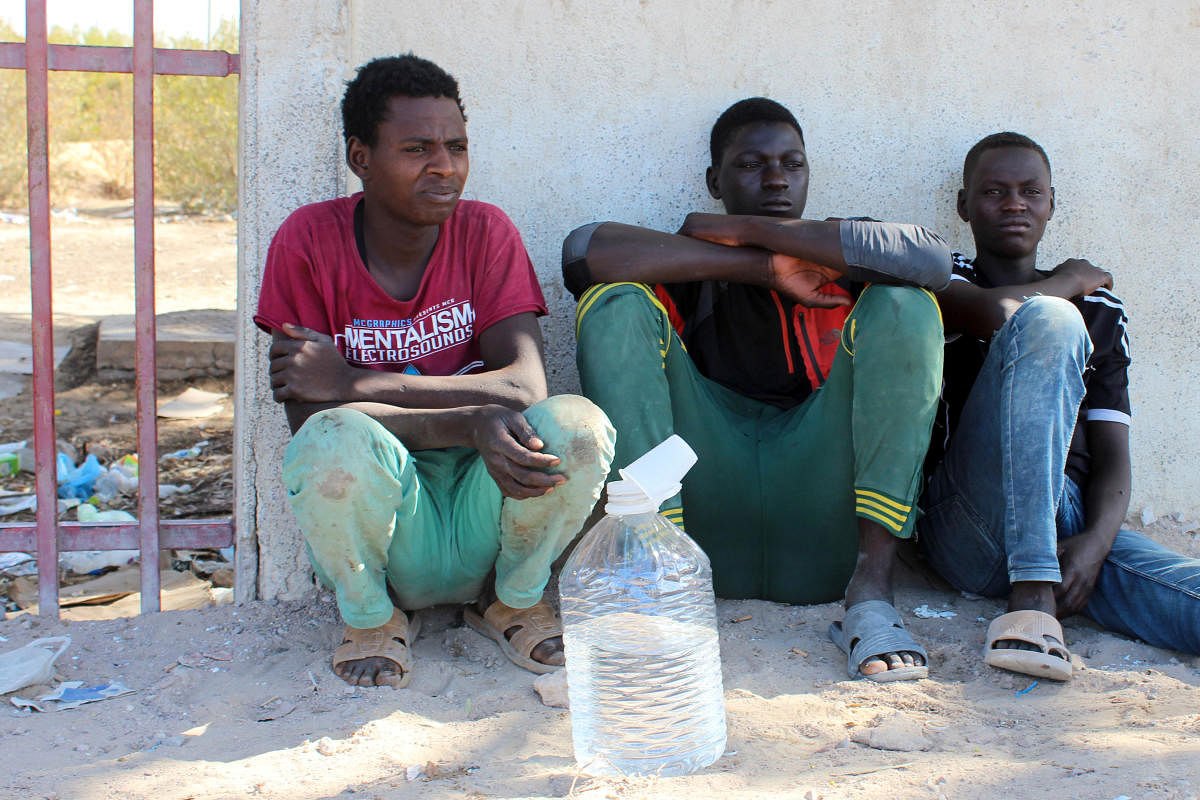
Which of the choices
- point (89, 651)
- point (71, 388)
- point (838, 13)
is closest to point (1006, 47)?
point (838, 13)

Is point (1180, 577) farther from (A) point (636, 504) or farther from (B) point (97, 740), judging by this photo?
(B) point (97, 740)

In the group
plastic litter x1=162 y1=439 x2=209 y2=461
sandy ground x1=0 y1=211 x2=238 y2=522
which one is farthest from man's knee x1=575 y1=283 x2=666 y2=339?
plastic litter x1=162 y1=439 x2=209 y2=461

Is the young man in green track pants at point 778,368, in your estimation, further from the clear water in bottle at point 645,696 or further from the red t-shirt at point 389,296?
the clear water in bottle at point 645,696

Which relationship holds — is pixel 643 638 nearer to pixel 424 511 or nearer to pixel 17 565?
pixel 424 511

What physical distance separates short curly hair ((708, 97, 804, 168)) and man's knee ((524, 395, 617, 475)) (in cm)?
116

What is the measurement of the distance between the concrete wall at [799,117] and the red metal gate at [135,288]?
22cm

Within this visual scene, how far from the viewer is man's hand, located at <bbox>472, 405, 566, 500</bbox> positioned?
2260 mm

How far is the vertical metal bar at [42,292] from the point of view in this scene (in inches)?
107

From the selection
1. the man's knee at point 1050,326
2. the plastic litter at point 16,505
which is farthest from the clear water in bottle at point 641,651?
the plastic litter at point 16,505

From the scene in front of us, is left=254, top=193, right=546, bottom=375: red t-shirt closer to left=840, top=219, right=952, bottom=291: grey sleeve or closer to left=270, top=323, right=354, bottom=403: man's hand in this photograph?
left=270, top=323, right=354, bottom=403: man's hand

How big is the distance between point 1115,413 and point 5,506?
13.0 feet

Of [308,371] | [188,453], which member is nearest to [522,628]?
[308,371]

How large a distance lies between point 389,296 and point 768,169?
114cm

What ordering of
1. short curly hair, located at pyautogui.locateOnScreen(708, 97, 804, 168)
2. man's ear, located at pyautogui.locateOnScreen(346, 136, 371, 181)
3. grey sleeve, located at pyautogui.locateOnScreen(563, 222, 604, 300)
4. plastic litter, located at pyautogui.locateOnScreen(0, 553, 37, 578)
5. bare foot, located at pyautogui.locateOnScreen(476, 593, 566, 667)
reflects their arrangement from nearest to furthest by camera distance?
bare foot, located at pyautogui.locateOnScreen(476, 593, 566, 667) → man's ear, located at pyautogui.locateOnScreen(346, 136, 371, 181) → grey sleeve, located at pyautogui.locateOnScreen(563, 222, 604, 300) → short curly hair, located at pyautogui.locateOnScreen(708, 97, 804, 168) → plastic litter, located at pyautogui.locateOnScreen(0, 553, 37, 578)
